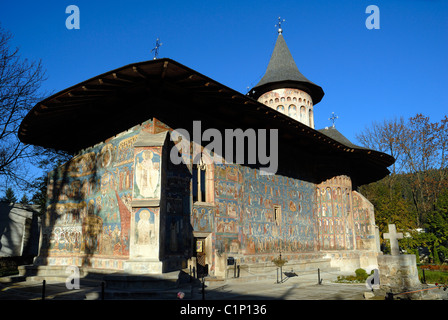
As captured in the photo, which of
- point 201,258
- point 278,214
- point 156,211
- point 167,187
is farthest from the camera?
point 278,214

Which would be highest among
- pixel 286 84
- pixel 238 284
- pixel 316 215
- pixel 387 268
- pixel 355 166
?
pixel 286 84

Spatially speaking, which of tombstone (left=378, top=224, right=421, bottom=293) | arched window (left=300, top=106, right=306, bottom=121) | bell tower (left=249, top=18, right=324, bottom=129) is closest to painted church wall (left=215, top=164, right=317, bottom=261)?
tombstone (left=378, top=224, right=421, bottom=293)

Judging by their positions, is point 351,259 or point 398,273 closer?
point 398,273

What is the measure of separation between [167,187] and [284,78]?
46.5 feet

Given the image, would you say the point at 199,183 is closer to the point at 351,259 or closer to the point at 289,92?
the point at 351,259

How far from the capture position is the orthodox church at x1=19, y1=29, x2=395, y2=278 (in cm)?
966

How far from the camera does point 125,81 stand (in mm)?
10008

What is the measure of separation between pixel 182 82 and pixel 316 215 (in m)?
11.4

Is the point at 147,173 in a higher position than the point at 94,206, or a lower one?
higher

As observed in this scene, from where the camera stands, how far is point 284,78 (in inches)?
872

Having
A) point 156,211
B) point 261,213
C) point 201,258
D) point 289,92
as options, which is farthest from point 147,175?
point 289,92
